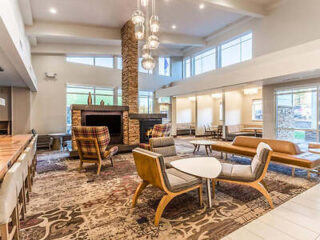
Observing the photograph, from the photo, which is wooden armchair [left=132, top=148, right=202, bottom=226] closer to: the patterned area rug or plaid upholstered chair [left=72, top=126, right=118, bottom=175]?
the patterned area rug

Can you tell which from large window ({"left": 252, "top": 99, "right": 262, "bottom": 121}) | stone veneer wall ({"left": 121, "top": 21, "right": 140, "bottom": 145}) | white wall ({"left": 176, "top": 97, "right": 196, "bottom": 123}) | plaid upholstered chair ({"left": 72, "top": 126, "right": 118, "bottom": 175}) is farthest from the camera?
white wall ({"left": 176, "top": 97, "right": 196, "bottom": 123})

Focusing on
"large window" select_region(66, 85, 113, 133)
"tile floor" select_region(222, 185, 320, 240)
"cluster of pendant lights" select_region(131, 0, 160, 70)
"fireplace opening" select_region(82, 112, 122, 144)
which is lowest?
"tile floor" select_region(222, 185, 320, 240)

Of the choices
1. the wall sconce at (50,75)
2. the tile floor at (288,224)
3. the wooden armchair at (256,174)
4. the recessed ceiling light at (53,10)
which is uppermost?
the recessed ceiling light at (53,10)

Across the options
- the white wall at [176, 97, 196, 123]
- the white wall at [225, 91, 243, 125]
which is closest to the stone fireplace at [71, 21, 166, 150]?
the white wall at [225, 91, 243, 125]

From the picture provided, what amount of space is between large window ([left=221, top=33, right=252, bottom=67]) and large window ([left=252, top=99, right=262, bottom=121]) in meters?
3.23

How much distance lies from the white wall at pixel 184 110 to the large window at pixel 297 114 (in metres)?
5.82

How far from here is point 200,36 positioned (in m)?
9.04

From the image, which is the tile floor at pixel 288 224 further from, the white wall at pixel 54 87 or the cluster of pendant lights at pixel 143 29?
the white wall at pixel 54 87

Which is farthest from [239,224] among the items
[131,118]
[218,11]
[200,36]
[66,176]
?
[200,36]

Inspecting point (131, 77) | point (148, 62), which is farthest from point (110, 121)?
point (148, 62)

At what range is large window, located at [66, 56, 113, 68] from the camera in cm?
846

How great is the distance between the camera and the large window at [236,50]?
8.01 meters

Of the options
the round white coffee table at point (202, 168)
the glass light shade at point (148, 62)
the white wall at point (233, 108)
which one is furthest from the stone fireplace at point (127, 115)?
the white wall at point (233, 108)

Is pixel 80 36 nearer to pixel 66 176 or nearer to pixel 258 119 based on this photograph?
pixel 66 176
